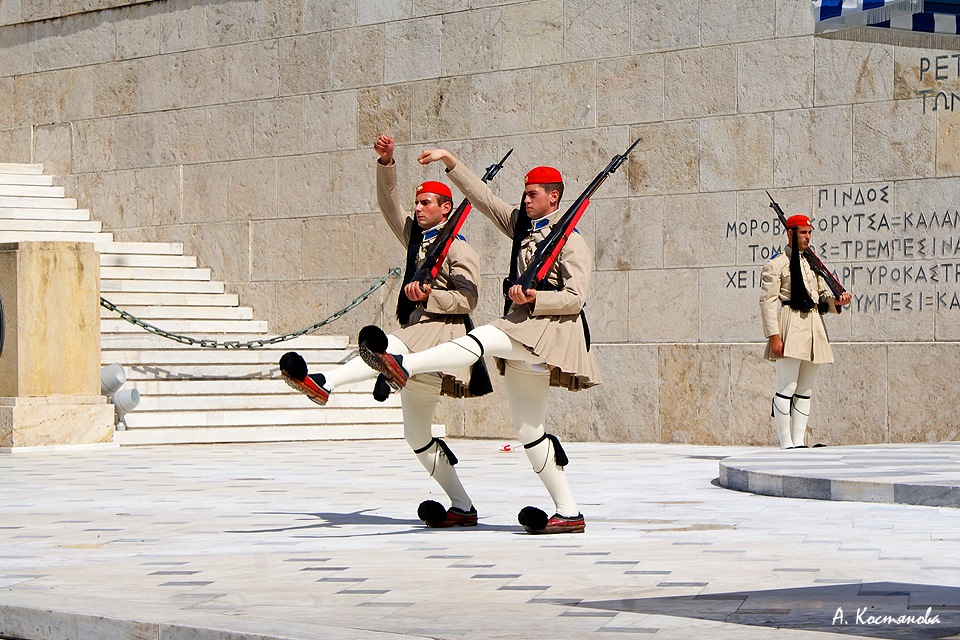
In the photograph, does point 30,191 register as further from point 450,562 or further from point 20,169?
point 450,562

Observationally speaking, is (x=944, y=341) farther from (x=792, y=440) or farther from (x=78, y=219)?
(x=78, y=219)

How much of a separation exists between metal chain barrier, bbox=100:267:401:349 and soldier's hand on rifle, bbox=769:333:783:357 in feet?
19.3

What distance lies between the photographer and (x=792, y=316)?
553 inches

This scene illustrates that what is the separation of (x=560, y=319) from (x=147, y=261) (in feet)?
42.2

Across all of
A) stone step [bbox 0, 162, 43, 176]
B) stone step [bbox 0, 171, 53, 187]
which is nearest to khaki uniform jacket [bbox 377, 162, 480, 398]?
stone step [bbox 0, 171, 53, 187]

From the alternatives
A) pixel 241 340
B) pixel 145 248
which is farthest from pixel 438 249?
pixel 145 248

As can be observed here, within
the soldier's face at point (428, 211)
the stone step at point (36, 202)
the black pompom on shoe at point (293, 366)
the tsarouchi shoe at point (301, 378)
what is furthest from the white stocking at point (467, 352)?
the stone step at point (36, 202)

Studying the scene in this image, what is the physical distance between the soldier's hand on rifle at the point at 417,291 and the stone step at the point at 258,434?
7.84 m

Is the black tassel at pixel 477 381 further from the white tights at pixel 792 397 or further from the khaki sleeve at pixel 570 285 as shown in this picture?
the white tights at pixel 792 397

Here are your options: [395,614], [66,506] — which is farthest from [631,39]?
[395,614]

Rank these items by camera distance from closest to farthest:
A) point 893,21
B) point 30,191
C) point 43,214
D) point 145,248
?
point 893,21
point 145,248
point 43,214
point 30,191

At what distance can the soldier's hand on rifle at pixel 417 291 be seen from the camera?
859cm

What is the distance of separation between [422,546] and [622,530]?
1194 mm

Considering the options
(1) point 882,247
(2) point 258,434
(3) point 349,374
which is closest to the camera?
(3) point 349,374
